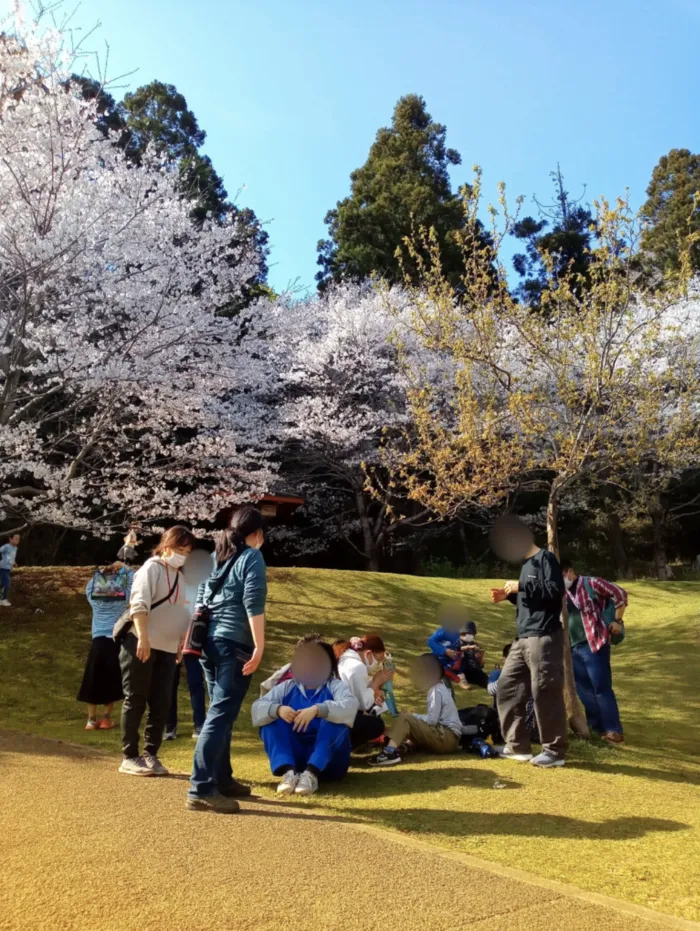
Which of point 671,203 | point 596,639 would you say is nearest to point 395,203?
point 671,203

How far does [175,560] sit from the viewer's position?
4977 millimetres

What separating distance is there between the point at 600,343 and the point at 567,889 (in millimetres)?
5530

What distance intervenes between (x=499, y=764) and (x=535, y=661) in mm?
761

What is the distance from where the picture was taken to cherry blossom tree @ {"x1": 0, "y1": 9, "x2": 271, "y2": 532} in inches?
376

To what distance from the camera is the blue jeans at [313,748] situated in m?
4.84

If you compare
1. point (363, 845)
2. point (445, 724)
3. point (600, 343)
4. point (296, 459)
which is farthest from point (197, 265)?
point (363, 845)

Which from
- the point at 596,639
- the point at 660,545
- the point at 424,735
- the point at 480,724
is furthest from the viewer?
the point at 660,545

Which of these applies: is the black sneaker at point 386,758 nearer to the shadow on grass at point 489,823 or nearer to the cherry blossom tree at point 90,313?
the shadow on grass at point 489,823

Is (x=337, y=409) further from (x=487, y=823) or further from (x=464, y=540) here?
(x=487, y=823)

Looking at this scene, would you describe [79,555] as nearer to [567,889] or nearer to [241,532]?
[241,532]

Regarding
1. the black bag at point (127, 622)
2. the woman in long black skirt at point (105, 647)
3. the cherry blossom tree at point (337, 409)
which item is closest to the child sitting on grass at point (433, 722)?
the black bag at point (127, 622)

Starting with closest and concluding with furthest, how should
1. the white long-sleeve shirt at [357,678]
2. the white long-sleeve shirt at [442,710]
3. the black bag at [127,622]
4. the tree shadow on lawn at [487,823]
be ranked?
the tree shadow on lawn at [487,823], the black bag at [127,622], the white long-sleeve shirt at [357,678], the white long-sleeve shirt at [442,710]

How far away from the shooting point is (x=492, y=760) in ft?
18.4

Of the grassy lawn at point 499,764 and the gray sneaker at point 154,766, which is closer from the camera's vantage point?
the grassy lawn at point 499,764
